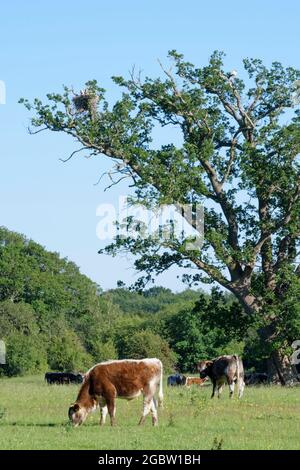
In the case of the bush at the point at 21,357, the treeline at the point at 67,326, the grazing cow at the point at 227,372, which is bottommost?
the grazing cow at the point at 227,372

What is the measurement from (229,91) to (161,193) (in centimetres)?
498

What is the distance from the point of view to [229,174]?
114ft

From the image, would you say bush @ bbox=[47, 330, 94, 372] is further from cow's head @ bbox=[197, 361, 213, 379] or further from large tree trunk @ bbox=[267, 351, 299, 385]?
cow's head @ bbox=[197, 361, 213, 379]

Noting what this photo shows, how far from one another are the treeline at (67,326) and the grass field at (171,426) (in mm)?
36289

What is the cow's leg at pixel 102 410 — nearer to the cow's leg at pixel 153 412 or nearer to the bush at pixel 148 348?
the cow's leg at pixel 153 412

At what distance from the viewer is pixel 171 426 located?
57.0 feet

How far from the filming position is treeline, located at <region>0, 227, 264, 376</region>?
63750 millimetres

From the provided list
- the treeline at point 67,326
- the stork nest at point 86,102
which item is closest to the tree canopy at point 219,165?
the stork nest at point 86,102

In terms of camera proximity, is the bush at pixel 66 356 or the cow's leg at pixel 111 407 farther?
the bush at pixel 66 356

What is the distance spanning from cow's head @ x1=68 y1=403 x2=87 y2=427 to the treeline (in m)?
40.8

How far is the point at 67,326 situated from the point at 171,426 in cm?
5846

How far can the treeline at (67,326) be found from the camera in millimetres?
63750

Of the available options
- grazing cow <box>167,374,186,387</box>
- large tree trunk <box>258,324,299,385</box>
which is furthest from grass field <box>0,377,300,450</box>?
grazing cow <box>167,374,186,387</box>
